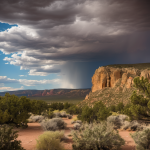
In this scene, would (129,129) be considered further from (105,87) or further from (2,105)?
(105,87)

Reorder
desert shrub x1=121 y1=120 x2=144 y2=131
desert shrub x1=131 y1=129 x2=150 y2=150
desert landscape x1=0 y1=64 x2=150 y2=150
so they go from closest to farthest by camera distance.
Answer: desert shrub x1=131 y1=129 x2=150 y2=150 → desert landscape x1=0 y1=64 x2=150 y2=150 → desert shrub x1=121 y1=120 x2=144 y2=131

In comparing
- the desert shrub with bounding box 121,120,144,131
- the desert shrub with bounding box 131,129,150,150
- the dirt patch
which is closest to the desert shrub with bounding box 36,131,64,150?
the dirt patch

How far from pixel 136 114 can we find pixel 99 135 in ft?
27.4

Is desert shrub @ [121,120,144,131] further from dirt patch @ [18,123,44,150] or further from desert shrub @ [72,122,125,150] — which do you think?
dirt patch @ [18,123,44,150]

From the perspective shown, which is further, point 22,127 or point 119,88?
point 119,88

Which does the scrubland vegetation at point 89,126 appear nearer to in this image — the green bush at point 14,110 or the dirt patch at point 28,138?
the green bush at point 14,110

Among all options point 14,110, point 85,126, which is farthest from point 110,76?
point 85,126

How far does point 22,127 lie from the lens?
19.0 m

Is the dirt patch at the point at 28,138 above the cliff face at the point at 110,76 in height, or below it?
below

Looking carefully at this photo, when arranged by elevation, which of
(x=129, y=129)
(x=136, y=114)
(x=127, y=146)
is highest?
(x=136, y=114)

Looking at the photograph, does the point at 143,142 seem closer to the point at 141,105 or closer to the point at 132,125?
the point at 141,105

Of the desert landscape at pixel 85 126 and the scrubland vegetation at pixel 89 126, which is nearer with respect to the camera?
the scrubland vegetation at pixel 89 126

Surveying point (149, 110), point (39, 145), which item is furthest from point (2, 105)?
point (149, 110)

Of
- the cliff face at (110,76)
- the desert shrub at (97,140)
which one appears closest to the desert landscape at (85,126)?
the desert shrub at (97,140)
